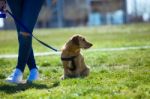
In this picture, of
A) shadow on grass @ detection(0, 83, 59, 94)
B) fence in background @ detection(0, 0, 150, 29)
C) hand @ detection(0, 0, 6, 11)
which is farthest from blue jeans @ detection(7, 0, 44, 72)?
fence in background @ detection(0, 0, 150, 29)

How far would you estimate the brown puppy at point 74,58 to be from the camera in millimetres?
9992

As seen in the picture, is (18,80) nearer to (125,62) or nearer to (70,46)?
(70,46)

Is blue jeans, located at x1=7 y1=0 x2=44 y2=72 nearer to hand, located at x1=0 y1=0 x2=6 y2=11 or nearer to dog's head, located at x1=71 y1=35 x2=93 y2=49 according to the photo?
hand, located at x1=0 y1=0 x2=6 y2=11

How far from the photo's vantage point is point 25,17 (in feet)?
31.1

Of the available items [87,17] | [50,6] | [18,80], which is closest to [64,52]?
[18,80]

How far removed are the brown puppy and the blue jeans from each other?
2.27 ft

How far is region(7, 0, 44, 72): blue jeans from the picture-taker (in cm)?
944

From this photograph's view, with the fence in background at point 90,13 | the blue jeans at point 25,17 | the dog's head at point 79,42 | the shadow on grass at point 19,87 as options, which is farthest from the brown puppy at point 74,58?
the fence in background at point 90,13

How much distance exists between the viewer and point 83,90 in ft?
26.3

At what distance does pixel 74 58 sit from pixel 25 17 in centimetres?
124

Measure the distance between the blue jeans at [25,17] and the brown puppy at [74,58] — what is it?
691mm

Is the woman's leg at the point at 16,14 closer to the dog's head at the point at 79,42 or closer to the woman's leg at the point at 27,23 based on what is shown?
the woman's leg at the point at 27,23

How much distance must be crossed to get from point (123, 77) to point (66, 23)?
98075 mm

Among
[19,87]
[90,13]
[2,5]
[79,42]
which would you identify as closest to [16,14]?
[2,5]
